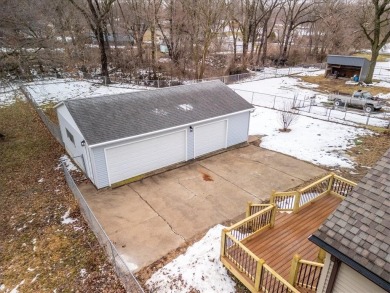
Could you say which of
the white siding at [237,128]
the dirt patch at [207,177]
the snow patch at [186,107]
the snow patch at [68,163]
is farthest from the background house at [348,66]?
the snow patch at [68,163]

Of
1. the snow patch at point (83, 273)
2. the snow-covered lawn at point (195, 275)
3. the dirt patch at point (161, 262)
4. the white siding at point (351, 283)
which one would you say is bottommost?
the snow patch at point (83, 273)

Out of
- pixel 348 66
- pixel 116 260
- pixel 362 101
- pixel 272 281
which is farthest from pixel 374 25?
pixel 116 260

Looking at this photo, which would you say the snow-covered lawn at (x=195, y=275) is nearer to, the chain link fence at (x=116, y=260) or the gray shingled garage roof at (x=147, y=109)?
the chain link fence at (x=116, y=260)

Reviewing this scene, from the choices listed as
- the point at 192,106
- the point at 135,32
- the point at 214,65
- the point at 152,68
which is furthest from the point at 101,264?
the point at 214,65

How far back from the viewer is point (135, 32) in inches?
1355

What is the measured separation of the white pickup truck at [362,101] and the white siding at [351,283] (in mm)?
19700

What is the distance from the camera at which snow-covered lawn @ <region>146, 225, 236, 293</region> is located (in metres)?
7.02

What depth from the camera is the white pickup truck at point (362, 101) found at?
69.3ft

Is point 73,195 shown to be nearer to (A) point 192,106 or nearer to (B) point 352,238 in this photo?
(A) point 192,106

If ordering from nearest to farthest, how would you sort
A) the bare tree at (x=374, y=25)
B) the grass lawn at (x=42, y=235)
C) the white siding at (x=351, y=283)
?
1. the white siding at (x=351, y=283)
2. the grass lawn at (x=42, y=235)
3. the bare tree at (x=374, y=25)

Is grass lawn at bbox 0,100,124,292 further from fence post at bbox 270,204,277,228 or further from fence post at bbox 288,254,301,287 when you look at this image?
fence post at bbox 270,204,277,228

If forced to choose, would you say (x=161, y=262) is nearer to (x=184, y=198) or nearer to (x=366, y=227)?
(x=184, y=198)

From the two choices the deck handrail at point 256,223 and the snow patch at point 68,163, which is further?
the snow patch at point 68,163

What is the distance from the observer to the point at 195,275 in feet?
24.2
